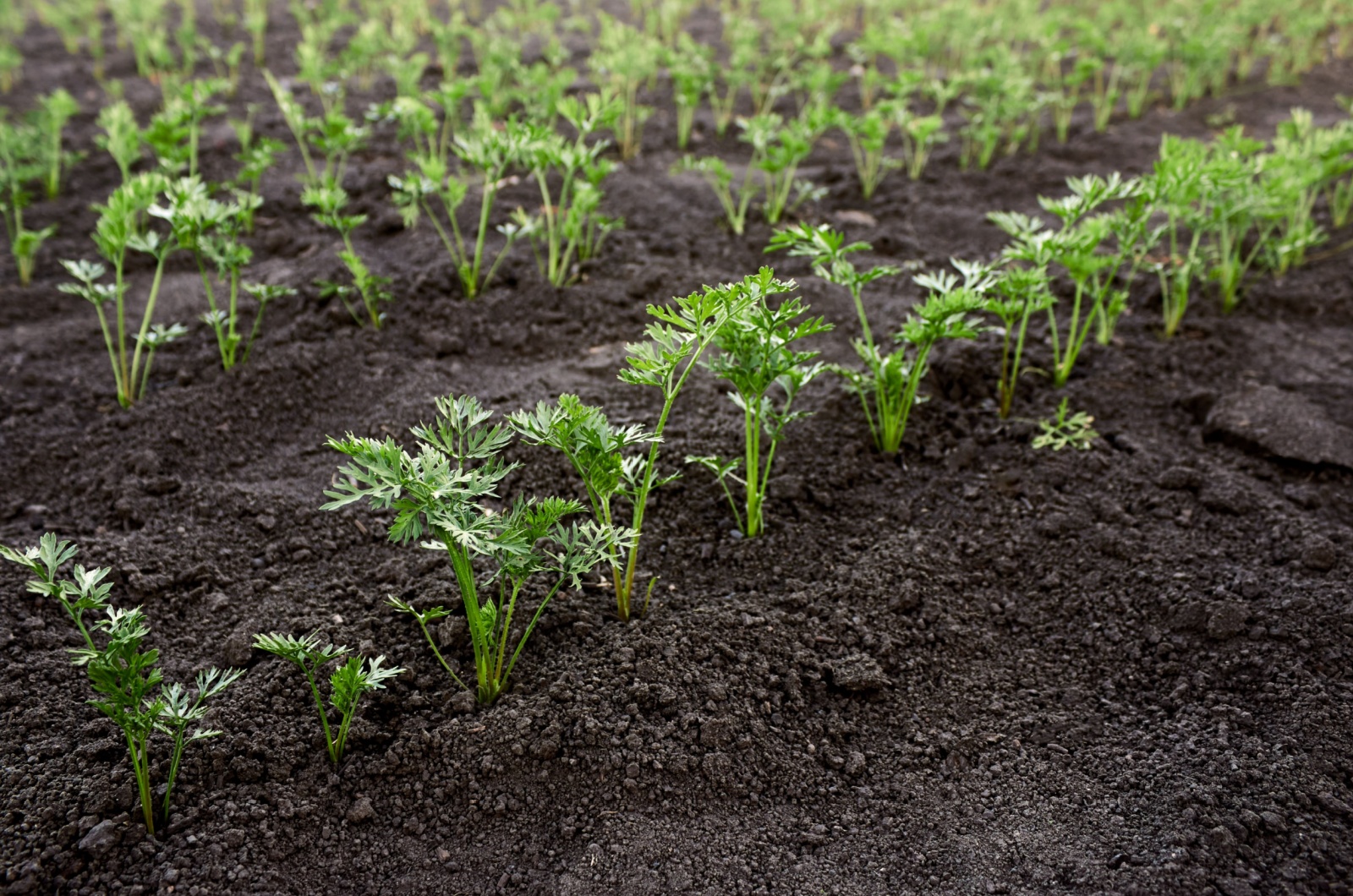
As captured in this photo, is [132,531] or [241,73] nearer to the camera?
[132,531]

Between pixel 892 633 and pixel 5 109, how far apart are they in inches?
290

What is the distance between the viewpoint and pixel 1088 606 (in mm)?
2512

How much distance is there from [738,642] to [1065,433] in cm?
162

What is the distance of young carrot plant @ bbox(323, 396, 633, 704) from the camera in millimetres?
1695

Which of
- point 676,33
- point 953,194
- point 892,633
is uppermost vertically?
point 676,33

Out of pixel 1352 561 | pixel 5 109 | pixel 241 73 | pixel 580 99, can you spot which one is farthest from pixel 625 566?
pixel 241 73

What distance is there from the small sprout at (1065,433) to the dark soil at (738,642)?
0.06 meters

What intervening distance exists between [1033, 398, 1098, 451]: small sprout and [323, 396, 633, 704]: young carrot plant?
5.68 feet

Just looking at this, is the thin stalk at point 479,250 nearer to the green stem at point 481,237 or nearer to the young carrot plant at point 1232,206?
the green stem at point 481,237

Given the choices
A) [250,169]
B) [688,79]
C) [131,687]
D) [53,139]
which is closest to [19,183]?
[53,139]

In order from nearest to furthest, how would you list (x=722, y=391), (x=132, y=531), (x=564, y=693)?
(x=564, y=693), (x=132, y=531), (x=722, y=391)

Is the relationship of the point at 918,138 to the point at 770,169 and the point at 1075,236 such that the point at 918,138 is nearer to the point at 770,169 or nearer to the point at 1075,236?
the point at 770,169

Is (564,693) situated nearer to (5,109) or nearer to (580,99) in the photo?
(580,99)

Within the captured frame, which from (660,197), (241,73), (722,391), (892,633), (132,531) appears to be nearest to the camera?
(892,633)
